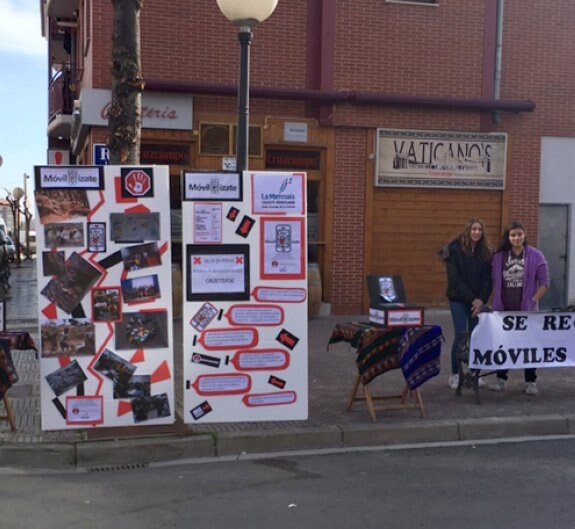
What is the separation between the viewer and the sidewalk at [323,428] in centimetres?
636

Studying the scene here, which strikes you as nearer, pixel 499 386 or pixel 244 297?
pixel 244 297

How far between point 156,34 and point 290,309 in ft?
26.4

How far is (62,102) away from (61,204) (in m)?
15.1

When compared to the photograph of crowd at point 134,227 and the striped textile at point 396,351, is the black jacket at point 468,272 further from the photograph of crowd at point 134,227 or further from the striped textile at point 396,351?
the photograph of crowd at point 134,227

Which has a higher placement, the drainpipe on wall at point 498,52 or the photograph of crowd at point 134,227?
the drainpipe on wall at point 498,52

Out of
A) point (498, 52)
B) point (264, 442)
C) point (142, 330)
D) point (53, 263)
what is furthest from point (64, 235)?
point (498, 52)

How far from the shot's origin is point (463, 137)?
14.6 metres

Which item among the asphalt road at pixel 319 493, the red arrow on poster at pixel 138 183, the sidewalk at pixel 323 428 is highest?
the red arrow on poster at pixel 138 183

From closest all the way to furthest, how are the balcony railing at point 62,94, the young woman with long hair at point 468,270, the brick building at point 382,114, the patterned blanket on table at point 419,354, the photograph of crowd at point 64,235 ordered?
1. the photograph of crowd at point 64,235
2. the patterned blanket on table at point 419,354
3. the young woman with long hair at point 468,270
4. the brick building at point 382,114
5. the balcony railing at point 62,94

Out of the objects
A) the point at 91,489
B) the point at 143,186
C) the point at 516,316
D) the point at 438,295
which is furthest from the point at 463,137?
the point at 91,489

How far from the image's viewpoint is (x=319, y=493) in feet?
18.3

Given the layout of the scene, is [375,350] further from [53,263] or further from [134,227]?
[53,263]

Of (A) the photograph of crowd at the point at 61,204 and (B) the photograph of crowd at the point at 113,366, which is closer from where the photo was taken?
(A) the photograph of crowd at the point at 61,204

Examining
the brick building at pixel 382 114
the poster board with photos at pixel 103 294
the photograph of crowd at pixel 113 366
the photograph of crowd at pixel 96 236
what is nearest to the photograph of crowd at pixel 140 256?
the poster board with photos at pixel 103 294
